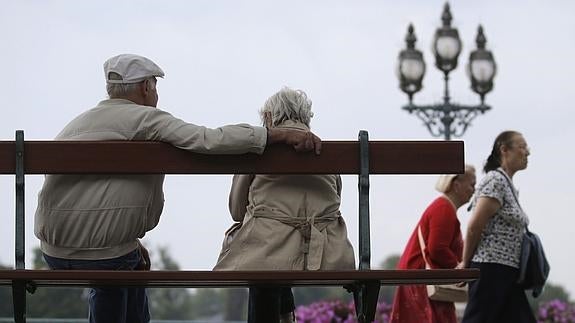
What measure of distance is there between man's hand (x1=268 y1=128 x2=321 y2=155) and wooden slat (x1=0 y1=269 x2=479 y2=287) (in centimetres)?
54

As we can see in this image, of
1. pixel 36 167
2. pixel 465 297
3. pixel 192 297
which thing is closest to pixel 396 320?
pixel 465 297

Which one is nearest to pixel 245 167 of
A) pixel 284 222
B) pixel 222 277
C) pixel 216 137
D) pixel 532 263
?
pixel 216 137

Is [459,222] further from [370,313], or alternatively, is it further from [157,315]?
[157,315]

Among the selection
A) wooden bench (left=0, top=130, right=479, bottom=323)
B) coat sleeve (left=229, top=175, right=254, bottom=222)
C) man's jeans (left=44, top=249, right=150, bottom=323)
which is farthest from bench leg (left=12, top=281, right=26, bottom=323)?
coat sleeve (left=229, top=175, right=254, bottom=222)

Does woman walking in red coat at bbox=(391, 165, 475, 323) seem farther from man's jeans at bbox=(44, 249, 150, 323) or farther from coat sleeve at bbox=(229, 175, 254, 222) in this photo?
man's jeans at bbox=(44, 249, 150, 323)

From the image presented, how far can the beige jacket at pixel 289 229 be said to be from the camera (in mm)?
7715

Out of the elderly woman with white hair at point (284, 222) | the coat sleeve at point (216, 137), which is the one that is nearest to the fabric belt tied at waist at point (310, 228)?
the elderly woman with white hair at point (284, 222)

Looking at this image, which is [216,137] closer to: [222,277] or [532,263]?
[222,277]

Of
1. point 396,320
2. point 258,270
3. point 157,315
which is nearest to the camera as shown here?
point 258,270

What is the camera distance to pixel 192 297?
70.4m

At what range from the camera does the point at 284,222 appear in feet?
25.6

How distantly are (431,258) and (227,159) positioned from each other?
3.84 meters

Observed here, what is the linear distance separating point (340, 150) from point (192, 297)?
63.2m

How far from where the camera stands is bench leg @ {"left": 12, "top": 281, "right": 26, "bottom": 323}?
24.7 ft
